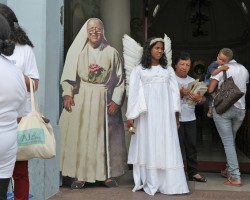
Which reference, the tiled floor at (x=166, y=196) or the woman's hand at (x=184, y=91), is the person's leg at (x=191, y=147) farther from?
the woman's hand at (x=184, y=91)

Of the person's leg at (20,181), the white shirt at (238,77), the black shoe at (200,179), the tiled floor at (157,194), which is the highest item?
the white shirt at (238,77)

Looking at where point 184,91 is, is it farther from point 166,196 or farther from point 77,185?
point 77,185

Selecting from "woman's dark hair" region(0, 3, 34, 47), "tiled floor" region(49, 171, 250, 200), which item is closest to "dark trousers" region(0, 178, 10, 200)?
"woman's dark hair" region(0, 3, 34, 47)

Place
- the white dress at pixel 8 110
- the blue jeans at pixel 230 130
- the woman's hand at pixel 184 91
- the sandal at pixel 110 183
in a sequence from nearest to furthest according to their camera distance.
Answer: the white dress at pixel 8 110
the sandal at pixel 110 183
the blue jeans at pixel 230 130
the woman's hand at pixel 184 91

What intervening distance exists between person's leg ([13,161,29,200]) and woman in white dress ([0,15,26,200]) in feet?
2.38

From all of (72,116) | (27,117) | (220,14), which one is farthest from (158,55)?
(220,14)

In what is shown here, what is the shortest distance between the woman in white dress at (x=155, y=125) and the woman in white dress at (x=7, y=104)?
2.30 m

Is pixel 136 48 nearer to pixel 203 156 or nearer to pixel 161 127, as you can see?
pixel 161 127

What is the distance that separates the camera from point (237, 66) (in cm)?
477

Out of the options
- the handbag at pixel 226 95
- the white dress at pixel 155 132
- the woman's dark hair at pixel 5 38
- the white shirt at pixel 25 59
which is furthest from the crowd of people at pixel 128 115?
the woman's dark hair at pixel 5 38

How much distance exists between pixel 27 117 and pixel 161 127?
2.00 meters

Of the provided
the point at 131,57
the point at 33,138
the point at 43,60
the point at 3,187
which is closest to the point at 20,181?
the point at 33,138

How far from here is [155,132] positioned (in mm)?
4324

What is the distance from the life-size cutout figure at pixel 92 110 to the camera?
4.52 m
